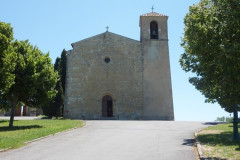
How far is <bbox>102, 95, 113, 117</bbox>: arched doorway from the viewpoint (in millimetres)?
26953

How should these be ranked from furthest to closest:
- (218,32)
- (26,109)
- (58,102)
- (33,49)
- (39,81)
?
1. (26,109)
2. (58,102)
3. (33,49)
4. (39,81)
5. (218,32)

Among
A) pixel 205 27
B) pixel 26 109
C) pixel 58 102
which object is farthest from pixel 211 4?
pixel 26 109

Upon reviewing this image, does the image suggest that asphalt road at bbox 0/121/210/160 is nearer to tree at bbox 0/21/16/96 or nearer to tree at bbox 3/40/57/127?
tree at bbox 0/21/16/96

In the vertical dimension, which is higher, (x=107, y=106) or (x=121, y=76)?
(x=121, y=76)

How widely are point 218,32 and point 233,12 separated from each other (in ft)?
2.67

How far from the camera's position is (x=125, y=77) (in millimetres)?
27203

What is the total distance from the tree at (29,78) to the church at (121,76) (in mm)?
8787

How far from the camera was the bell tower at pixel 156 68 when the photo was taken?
26.2 metres

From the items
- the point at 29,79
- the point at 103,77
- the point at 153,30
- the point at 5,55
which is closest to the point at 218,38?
the point at 5,55

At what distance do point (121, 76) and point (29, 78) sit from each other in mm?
12441

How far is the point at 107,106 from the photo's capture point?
1066 inches

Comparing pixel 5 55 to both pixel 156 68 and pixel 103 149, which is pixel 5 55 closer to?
pixel 103 149

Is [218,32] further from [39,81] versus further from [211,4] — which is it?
[39,81]

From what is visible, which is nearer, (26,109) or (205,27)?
(205,27)
